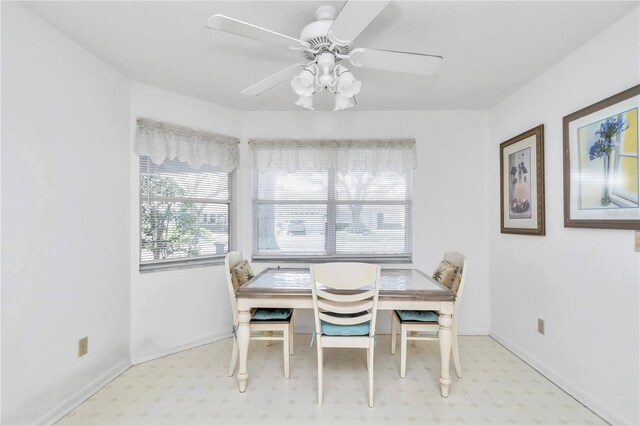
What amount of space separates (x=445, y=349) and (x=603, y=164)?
1511 mm

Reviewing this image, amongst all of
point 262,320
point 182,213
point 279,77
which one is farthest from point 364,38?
point 182,213

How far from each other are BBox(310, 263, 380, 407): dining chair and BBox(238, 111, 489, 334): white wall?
4.12ft

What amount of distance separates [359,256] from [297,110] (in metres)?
1.70

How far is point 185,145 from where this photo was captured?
2.88 meters

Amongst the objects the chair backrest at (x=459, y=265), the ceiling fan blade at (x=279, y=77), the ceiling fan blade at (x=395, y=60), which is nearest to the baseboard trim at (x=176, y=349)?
the chair backrest at (x=459, y=265)

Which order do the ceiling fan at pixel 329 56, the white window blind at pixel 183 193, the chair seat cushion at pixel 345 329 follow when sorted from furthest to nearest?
the white window blind at pixel 183 193 < the chair seat cushion at pixel 345 329 < the ceiling fan at pixel 329 56

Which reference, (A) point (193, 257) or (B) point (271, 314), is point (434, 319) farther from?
(A) point (193, 257)

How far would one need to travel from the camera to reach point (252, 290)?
2152mm

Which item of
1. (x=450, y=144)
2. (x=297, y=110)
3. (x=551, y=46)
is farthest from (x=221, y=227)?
(x=551, y=46)

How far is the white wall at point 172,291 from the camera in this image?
263 centimetres

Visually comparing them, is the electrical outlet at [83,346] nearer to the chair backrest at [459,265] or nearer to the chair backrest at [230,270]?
the chair backrest at [230,270]

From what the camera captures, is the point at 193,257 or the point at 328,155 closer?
the point at 193,257

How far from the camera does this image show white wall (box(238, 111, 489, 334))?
327cm

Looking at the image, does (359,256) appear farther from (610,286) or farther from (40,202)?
(40,202)
